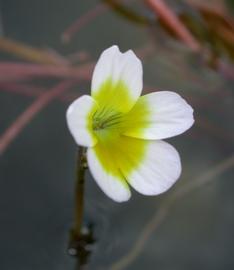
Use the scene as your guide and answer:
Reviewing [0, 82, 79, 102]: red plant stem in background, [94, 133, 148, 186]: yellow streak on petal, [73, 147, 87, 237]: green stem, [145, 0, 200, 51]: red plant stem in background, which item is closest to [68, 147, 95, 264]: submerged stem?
[73, 147, 87, 237]: green stem

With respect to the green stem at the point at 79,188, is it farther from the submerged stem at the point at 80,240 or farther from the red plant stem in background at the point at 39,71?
the red plant stem in background at the point at 39,71

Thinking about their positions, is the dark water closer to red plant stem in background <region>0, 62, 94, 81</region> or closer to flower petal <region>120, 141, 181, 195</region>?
red plant stem in background <region>0, 62, 94, 81</region>

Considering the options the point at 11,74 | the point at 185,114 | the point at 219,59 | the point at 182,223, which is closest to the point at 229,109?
the point at 219,59

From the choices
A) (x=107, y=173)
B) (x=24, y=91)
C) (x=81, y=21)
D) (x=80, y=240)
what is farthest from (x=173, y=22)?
(x=107, y=173)

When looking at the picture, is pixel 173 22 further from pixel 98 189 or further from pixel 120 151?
pixel 120 151

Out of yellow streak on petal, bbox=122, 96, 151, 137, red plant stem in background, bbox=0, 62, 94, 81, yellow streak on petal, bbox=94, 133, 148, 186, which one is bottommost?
yellow streak on petal, bbox=94, 133, 148, 186

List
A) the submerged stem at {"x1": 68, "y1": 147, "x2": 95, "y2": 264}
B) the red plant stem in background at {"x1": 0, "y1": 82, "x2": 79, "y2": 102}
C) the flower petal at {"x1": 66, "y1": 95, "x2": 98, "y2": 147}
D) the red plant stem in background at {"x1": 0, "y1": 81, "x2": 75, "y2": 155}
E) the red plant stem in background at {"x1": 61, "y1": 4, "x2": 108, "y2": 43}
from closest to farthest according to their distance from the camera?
1. the flower petal at {"x1": 66, "y1": 95, "x2": 98, "y2": 147}
2. the submerged stem at {"x1": 68, "y1": 147, "x2": 95, "y2": 264}
3. the red plant stem in background at {"x1": 0, "y1": 81, "x2": 75, "y2": 155}
4. the red plant stem in background at {"x1": 0, "y1": 82, "x2": 79, "y2": 102}
5. the red plant stem in background at {"x1": 61, "y1": 4, "x2": 108, "y2": 43}

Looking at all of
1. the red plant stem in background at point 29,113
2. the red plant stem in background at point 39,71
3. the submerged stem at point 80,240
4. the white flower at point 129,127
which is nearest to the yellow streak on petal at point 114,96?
the white flower at point 129,127
